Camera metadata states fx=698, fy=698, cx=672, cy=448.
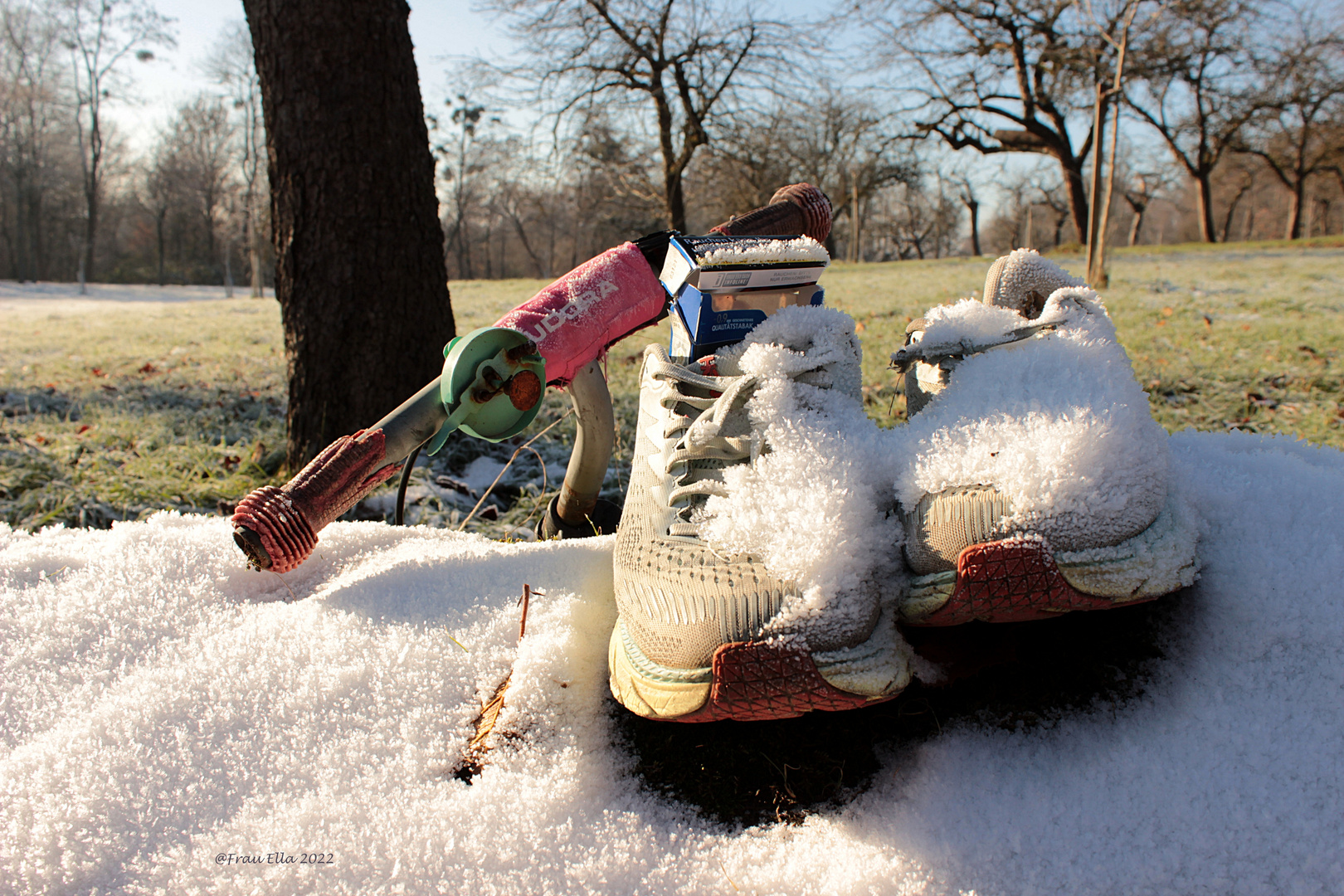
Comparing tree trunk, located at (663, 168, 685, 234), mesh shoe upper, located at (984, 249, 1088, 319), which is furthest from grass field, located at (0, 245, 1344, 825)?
tree trunk, located at (663, 168, 685, 234)

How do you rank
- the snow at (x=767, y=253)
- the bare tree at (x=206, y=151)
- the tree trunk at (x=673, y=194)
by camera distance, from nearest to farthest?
the snow at (x=767, y=253) < the tree trunk at (x=673, y=194) < the bare tree at (x=206, y=151)

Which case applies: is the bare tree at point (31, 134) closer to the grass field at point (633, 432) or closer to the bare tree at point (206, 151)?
the bare tree at point (206, 151)

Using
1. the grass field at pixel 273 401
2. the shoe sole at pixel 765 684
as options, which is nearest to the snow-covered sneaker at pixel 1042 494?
the shoe sole at pixel 765 684

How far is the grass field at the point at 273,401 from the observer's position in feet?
6.54

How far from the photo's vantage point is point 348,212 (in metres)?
2.02

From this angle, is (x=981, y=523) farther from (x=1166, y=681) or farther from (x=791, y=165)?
(x=791, y=165)

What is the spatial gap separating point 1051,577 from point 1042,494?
0.27 ft

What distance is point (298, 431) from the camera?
2150 mm

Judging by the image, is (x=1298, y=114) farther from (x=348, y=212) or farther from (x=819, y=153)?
(x=348, y=212)

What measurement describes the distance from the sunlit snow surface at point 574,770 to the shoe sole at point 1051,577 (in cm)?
18

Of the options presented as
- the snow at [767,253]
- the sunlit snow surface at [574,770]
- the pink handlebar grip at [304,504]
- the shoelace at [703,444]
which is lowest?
the sunlit snow surface at [574,770]

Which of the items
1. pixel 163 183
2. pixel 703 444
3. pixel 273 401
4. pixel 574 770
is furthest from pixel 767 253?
pixel 163 183

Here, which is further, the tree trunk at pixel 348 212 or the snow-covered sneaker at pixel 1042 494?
the tree trunk at pixel 348 212

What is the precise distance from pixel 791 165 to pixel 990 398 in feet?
56.8
